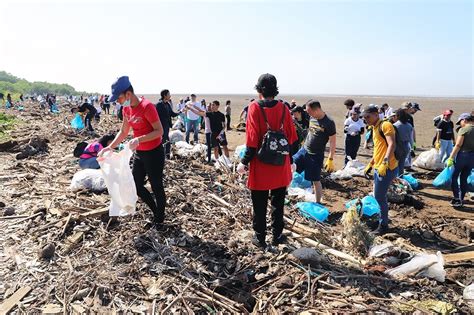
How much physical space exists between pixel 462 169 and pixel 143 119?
5.76 m

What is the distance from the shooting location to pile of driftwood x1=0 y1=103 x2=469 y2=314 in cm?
294

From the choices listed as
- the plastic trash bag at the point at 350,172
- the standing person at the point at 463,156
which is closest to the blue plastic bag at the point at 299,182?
the plastic trash bag at the point at 350,172

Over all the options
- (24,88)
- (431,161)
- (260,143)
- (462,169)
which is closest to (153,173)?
(260,143)

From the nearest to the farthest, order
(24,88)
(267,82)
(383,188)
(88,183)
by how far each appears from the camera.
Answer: (267,82) → (383,188) → (88,183) → (24,88)

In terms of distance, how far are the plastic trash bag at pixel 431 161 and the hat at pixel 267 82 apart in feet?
23.8

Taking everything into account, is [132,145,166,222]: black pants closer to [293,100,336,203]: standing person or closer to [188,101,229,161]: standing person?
[293,100,336,203]: standing person

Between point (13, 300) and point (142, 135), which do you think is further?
point (142, 135)

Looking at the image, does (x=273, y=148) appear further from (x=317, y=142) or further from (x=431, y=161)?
(x=431, y=161)

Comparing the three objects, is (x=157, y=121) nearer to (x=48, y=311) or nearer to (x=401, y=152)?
(x=48, y=311)

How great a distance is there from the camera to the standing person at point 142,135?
3615 millimetres

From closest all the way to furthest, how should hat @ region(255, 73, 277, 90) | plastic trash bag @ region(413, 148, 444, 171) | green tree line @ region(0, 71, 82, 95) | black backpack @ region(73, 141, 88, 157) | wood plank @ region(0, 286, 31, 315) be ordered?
1. wood plank @ region(0, 286, 31, 315)
2. hat @ region(255, 73, 277, 90)
3. black backpack @ region(73, 141, 88, 157)
4. plastic trash bag @ region(413, 148, 444, 171)
5. green tree line @ region(0, 71, 82, 95)

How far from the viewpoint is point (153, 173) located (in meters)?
3.86

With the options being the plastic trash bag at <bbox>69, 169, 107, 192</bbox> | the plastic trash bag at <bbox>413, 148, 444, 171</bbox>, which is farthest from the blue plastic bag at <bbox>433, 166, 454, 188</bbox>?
the plastic trash bag at <bbox>69, 169, 107, 192</bbox>

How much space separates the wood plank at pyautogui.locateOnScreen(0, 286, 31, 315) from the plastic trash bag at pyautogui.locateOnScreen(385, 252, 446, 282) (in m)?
3.64
